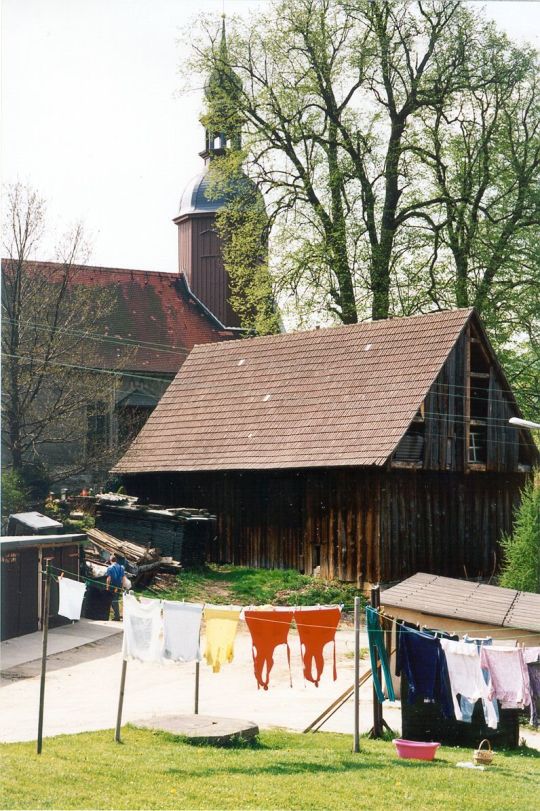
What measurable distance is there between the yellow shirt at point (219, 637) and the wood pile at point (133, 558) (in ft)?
39.0

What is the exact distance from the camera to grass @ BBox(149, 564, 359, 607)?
92.0ft

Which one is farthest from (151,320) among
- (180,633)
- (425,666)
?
(425,666)

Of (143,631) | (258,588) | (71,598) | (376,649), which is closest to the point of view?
(143,631)

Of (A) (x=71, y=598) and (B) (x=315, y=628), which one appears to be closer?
(B) (x=315, y=628)

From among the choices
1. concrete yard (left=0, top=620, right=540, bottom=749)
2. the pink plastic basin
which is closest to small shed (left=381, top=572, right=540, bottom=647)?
concrete yard (left=0, top=620, right=540, bottom=749)

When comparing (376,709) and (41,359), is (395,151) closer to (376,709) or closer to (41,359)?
(41,359)

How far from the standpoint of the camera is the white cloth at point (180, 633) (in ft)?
51.6

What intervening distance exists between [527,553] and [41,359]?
1741 cm

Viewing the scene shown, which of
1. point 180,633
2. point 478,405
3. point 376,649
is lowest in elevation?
point 376,649

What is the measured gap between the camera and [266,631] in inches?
639

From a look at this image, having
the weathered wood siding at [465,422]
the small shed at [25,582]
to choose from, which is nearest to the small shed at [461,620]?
the small shed at [25,582]

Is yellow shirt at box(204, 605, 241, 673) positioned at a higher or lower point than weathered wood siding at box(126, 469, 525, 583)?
lower

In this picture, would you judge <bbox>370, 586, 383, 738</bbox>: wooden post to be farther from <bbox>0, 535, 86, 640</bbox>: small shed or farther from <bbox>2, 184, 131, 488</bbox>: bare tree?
<bbox>2, 184, 131, 488</bbox>: bare tree

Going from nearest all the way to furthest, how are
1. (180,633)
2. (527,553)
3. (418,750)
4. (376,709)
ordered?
(418,750)
(180,633)
(376,709)
(527,553)
